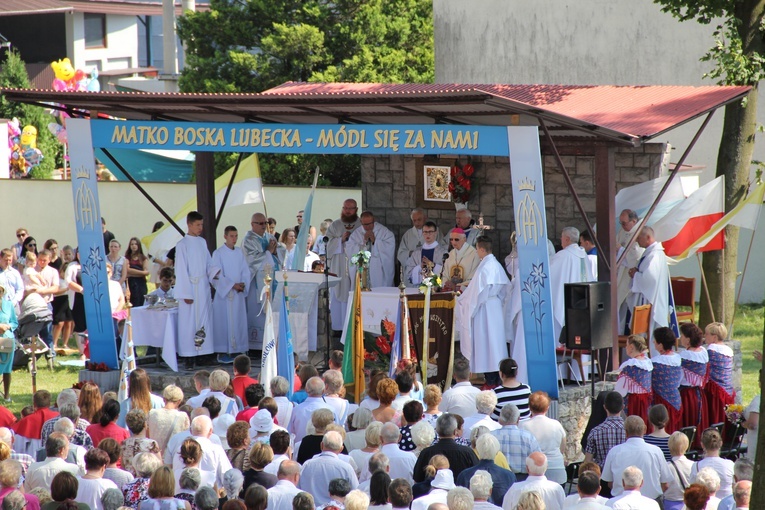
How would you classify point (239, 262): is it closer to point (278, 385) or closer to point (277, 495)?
point (278, 385)

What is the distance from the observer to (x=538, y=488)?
7.60 m

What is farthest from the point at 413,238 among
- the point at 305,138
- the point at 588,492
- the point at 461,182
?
the point at 588,492

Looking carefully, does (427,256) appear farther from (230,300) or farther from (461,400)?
(461,400)

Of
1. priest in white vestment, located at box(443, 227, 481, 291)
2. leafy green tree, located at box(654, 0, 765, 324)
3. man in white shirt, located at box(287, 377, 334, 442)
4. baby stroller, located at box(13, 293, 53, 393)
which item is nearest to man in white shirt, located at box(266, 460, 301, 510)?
man in white shirt, located at box(287, 377, 334, 442)

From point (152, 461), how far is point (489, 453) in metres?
2.20

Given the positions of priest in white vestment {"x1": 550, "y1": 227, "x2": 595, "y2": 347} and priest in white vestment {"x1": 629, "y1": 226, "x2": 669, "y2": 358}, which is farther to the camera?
priest in white vestment {"x1": 629, "y1": 226, "x2": 669, "y2": 358}

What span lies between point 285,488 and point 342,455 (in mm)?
651

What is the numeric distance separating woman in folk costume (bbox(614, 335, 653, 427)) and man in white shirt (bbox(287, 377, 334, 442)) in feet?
8.75

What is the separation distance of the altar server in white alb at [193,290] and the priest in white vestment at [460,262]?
2756 millimetres

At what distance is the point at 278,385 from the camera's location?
31.0 feet

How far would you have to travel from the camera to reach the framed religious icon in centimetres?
1502

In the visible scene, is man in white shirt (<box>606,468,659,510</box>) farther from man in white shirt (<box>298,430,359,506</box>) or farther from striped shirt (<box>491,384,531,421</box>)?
striped shirt (<box>491,384,531,421</box>)

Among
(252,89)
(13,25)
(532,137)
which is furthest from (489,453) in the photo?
(13,25)

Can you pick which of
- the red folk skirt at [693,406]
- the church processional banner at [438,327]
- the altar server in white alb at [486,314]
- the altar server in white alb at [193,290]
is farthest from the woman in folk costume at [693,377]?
the altar server in white alb at [193,290]
